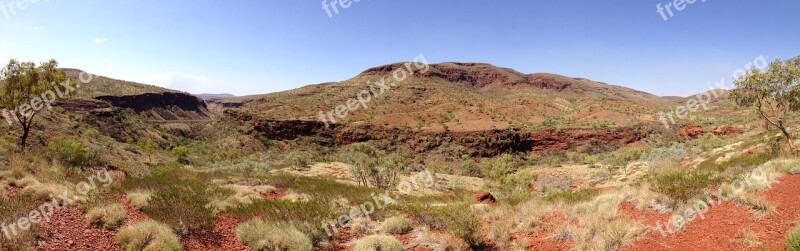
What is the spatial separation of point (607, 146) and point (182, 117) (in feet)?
316

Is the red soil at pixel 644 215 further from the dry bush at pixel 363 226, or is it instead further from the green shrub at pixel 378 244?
the dry bush at pixel 363 226

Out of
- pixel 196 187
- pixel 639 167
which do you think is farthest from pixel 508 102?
pixel 196 187

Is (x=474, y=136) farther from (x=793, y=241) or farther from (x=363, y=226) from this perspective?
(x=793, y=241)

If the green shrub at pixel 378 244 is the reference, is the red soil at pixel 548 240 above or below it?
above

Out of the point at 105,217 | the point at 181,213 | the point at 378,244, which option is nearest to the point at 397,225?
the point at 378,244

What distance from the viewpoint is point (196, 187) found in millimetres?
11852

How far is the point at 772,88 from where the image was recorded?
16.0 m

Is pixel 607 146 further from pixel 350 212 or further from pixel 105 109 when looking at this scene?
pixel 105 109

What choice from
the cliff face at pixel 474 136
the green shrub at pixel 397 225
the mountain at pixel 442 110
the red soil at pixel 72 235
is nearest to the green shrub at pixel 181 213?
the red soil at pixel 72 235

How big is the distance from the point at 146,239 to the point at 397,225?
445cm

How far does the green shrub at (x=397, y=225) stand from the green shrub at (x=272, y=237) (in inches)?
70.7

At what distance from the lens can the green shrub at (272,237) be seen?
6754mm

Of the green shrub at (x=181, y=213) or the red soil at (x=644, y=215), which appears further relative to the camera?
the red soil at (x=644, y=215)

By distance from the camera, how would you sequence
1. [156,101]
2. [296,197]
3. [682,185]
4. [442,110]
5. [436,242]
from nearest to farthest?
1. [436,242]
2. [682,185]
3. [296,197]
4. [442,110]
5. [156,101]
